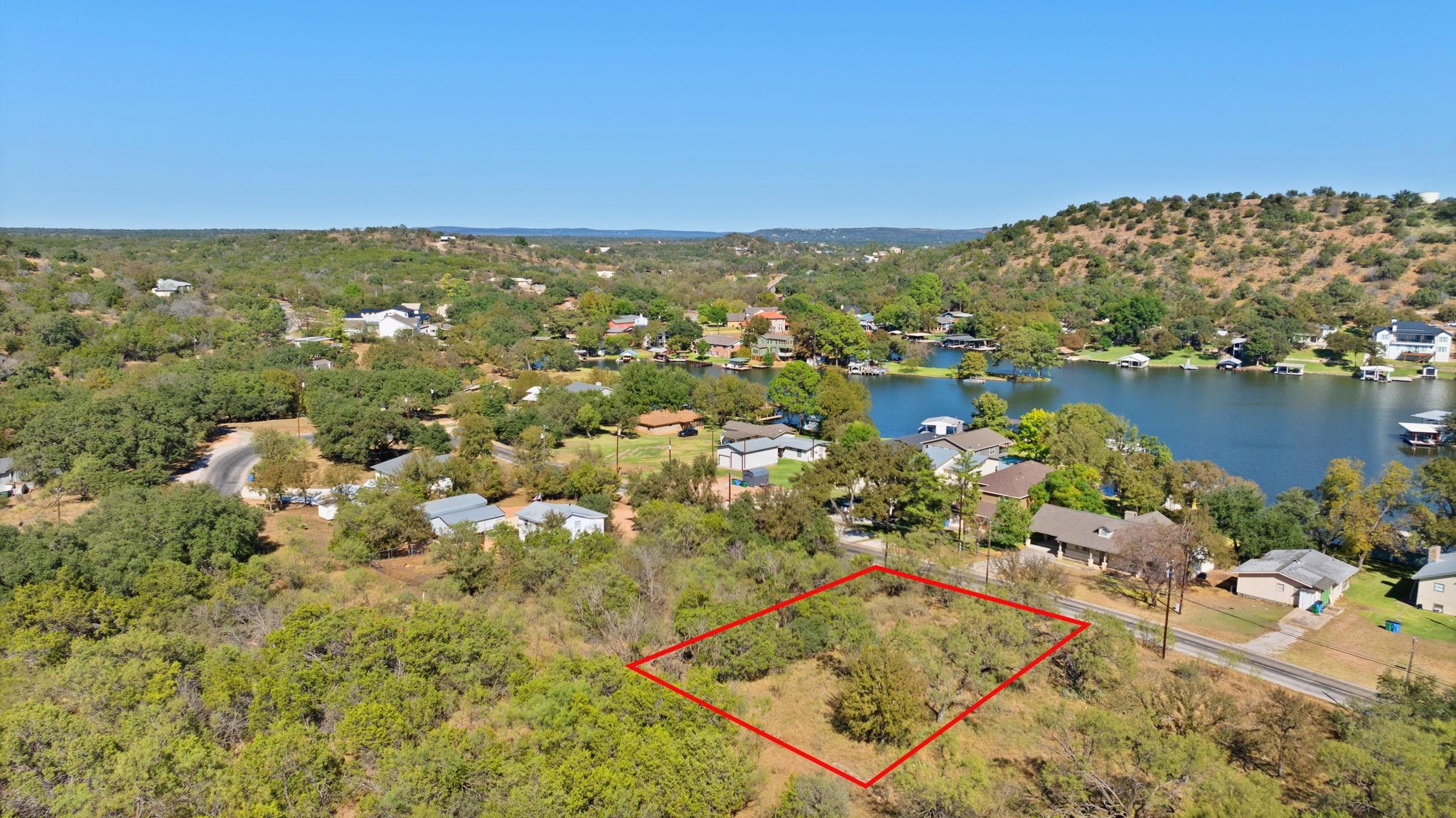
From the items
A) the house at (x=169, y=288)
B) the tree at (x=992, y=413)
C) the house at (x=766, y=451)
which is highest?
the house at (x=169, y=288)

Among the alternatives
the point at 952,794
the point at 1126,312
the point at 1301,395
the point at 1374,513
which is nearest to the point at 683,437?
the point at 1374,513

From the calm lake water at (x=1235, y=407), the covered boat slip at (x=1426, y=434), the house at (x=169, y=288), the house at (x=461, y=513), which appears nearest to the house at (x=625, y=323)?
the calm lake water at (x=1235, y=407)

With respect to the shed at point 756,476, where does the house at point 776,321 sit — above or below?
above

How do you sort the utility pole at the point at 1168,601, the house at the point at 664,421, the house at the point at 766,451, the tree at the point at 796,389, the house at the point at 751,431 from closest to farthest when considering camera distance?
1. the utility pole at the point at 1168,601
2. the house at the point at 766,451
3. the house at the point at 751,431
4. the house at the point at 664,421
5. the tree at the point at 796,389

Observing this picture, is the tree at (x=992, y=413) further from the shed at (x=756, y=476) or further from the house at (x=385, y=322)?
the house at (x=385, y=322)

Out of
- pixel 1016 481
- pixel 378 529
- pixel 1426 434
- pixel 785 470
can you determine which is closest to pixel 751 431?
pixel 785 470

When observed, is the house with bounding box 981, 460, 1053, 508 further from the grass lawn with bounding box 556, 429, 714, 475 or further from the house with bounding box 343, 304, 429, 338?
the house with bounding box 343, 304, 429, 338

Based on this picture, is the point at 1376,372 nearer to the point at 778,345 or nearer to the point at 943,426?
the point at 943,426
